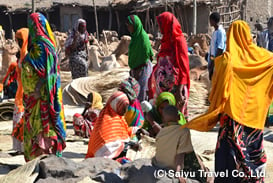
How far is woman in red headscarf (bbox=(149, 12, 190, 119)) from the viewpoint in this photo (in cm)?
643

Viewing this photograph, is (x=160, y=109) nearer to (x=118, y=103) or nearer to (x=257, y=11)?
(x=118, y=103)

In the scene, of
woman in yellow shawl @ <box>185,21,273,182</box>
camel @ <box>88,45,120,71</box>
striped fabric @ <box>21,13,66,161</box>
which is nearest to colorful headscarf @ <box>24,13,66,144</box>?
striped fabric @ <box>21,13,66,161</box>

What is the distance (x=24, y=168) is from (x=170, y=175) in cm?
133

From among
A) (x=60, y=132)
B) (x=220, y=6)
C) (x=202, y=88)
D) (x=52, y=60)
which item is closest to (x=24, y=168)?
(x=60, y=132)

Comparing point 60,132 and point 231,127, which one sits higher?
point 231,127

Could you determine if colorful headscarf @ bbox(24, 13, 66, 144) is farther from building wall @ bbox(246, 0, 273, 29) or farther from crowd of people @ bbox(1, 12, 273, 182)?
building wall @ bbox(246, 0, 273, 29)

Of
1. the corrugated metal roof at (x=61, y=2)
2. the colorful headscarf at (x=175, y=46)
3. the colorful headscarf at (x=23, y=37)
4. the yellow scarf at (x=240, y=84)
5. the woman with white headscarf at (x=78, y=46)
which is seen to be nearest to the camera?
the yellow scarf at (x=240, y=84)

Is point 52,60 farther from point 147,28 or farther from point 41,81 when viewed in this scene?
point 147,28

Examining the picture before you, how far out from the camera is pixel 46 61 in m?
5.37

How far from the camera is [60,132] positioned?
217 inches

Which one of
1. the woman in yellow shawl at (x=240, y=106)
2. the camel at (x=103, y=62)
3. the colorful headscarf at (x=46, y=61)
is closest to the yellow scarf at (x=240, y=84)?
the woman in yellow shawl at (x=240, y=106)

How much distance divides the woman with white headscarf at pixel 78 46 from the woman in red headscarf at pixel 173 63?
409 cm

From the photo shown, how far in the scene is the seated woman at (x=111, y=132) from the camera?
5.50m

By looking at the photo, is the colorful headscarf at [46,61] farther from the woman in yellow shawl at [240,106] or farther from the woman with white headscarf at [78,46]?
the woman with white headscarf at [78,46]
